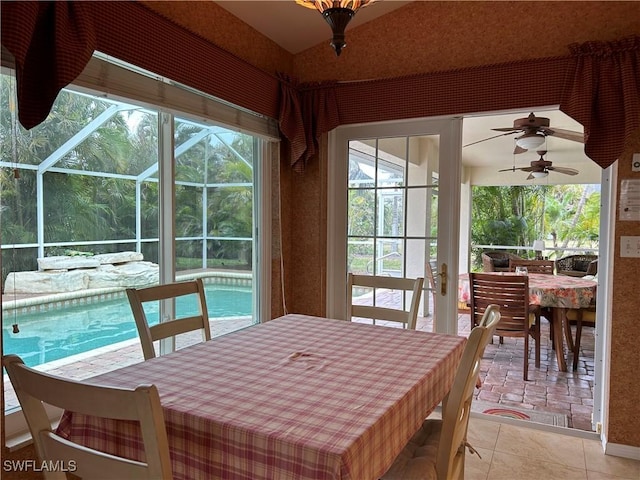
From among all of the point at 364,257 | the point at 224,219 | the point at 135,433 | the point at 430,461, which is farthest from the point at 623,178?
the point at 135,433

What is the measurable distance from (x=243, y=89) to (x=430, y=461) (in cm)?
223

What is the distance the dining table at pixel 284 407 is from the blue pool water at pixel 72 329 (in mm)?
673

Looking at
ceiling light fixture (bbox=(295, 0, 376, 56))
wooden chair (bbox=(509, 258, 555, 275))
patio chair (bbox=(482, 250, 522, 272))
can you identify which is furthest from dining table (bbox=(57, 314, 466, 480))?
patio chair (bbox=(482, 250, 522, 272))

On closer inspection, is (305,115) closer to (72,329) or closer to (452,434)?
(72,329)

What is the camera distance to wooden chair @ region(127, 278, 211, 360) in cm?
183

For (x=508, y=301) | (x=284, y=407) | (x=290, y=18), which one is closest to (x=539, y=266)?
(x=508, y=301)

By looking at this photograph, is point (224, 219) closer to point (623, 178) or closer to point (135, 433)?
point (135, 433)

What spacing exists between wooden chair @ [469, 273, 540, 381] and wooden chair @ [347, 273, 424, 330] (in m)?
1.70

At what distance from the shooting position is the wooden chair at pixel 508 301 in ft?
12.2

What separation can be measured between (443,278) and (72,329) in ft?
7.24

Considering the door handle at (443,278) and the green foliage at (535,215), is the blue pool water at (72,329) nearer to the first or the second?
the door handle at (443,278)

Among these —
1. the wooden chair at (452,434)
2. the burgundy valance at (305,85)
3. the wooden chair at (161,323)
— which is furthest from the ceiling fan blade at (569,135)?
the wooden chair at (161,323)

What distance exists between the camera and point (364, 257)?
330cm

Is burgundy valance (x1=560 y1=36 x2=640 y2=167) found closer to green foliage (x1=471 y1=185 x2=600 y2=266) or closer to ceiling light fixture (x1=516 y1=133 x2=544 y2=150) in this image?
ceiling light fixture (x1=516 y1=133 x2=544 y2=150)
